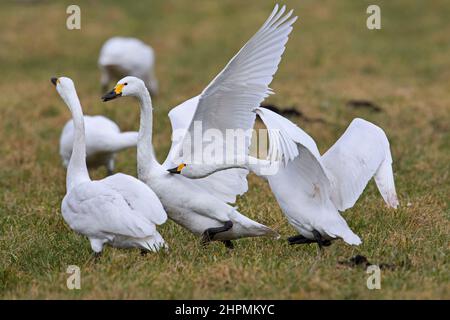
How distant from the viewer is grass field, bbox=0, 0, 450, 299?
497 cm

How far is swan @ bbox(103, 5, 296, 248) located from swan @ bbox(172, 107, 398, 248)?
0.26 metres

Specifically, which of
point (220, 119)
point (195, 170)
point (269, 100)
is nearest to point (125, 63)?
point (269, 100)

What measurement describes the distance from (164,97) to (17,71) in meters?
3.67

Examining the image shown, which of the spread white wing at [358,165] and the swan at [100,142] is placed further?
the swan at [100,142]

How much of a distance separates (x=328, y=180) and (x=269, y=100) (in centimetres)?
542

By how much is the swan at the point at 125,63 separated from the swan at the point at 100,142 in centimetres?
432

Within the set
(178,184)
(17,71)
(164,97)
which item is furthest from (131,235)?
(17,71)

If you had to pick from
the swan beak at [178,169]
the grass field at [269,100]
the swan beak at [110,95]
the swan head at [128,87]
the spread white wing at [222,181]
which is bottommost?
the grass field at [269,100]

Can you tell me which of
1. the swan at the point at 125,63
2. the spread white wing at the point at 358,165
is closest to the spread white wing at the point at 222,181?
the spread white wing at the point at 358,165

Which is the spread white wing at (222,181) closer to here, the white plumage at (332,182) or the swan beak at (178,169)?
the swan beak at (178,169)

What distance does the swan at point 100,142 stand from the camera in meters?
8.67

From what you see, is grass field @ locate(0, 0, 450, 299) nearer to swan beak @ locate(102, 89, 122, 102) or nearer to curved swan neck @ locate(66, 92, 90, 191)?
curved swan neck @ locate(66, 92, 90, 191)

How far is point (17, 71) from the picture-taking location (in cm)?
1512

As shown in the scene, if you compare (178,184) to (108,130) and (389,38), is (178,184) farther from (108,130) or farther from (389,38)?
(389,38)
